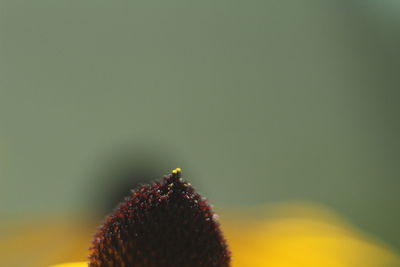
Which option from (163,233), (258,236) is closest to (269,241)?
(258,236)

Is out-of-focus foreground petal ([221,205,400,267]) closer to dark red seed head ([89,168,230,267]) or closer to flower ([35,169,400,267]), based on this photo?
flower ([35,169,400,267])

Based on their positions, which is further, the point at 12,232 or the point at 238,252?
the point at 12,232

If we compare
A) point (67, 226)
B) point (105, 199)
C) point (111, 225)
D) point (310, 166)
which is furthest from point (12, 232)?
point (310, 166)

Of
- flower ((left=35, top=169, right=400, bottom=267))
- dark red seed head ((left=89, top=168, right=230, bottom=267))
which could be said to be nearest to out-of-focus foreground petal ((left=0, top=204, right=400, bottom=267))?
flower ((left=35, top=169, right=400, bottom=267))

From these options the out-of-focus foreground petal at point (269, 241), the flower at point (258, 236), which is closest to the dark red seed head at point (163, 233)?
the flower at point (258, 236)

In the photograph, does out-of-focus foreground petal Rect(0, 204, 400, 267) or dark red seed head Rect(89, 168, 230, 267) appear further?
out-of-focus foreground petal Rect(0, 204, 400, 267)

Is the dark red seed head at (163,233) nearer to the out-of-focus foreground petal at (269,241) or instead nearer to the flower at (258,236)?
the flower at (258,236)

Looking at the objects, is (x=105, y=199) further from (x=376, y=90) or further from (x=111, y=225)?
(x=111, y=225)
